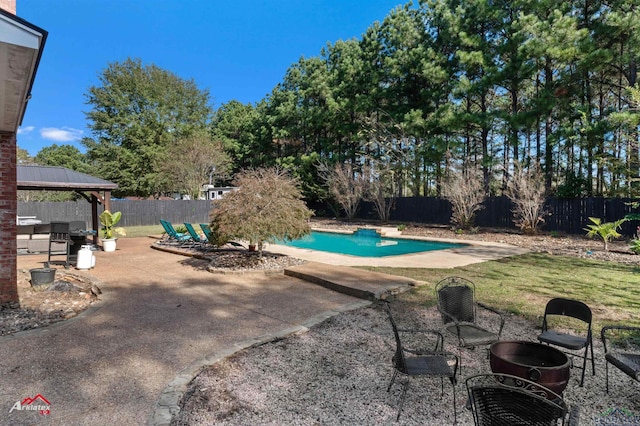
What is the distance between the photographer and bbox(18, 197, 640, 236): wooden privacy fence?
14.5 meters

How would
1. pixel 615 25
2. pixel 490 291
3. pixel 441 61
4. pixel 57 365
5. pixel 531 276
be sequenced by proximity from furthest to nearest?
pixel 441 61
pixel 615 25
pixel 531 276
pixel 490 291
pixel 57 365

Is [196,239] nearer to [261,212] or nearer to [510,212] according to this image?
[261,212]

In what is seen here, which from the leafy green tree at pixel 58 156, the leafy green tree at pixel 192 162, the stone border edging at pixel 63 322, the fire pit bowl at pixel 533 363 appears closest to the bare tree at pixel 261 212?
the stone border edging at pixel 63 322

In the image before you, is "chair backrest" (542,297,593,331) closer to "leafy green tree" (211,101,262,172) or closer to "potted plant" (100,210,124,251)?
"potted plant" (100,210,124,251)

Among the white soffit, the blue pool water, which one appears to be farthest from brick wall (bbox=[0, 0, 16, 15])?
the blue pool water

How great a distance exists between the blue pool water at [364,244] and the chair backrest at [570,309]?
8.94m

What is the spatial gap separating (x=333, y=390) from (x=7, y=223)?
5398 millimetres

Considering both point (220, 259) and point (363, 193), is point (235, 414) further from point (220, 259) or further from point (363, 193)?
point (363, 193)

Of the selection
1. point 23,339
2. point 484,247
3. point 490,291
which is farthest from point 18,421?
point 484,247

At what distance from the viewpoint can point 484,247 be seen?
12.2 metres

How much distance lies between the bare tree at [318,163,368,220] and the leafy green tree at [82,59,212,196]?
589 inches

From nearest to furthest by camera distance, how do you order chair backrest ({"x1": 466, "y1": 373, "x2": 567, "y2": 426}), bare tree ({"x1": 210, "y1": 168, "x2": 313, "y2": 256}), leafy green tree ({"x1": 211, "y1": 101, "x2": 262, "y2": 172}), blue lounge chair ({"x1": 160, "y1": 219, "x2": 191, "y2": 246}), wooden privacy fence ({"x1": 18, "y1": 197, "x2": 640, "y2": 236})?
chair backrest ({"x1": 466, "y1": 373, "x2": 567, "y2": 426}) → bare tree ({"x1": 210, "y1": 168, "x2": 313, "y2": 256}) → blue lounge chair ({"x1": 160, "y1": 219, "x2": 191, "y2": 246}) → wooden privacy fence ({"x1": 18, "y1": 197, "x2": 640, "y2": 236}) → leafy green tree ({"x1": 211, "y1": 101, "x2": 262, "y2": 172})

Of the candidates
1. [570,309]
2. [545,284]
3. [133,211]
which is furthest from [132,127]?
[570,309]

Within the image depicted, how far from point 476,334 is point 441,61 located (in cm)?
1958
